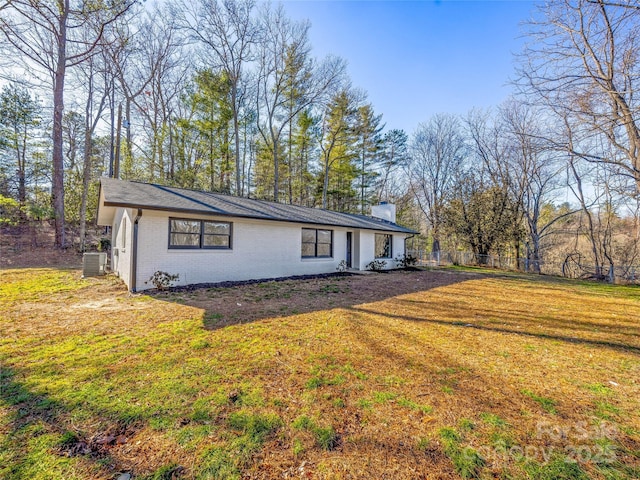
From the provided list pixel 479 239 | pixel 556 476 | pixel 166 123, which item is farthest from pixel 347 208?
pixel 556 476

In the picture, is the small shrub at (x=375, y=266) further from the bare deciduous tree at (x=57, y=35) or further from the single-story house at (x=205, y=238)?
the bare deciduous tree at (x=57, y=35)

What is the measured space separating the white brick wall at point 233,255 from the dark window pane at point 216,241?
0.76ft

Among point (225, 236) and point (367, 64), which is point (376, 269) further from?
point (367, 64)

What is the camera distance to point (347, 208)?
25328mm

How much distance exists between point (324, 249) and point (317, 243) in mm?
557

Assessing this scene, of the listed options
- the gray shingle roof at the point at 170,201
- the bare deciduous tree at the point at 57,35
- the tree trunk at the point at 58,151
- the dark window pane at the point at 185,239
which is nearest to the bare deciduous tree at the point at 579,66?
the gray shingle roof at the point at 170,201

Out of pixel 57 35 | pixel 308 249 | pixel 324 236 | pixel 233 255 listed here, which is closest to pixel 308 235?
pixel 308 249

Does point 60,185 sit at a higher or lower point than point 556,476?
higher

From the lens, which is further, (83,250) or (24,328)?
(83,250)

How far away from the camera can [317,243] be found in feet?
39.5

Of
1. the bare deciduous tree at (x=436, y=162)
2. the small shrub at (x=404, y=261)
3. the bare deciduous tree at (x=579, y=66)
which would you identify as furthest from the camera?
the bare deciduous tree at (x=436, y=162)

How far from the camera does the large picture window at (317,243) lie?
11627 millimetres

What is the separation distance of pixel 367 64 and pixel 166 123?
1452 centimetres

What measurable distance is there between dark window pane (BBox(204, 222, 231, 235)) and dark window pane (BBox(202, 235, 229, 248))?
140 mm
